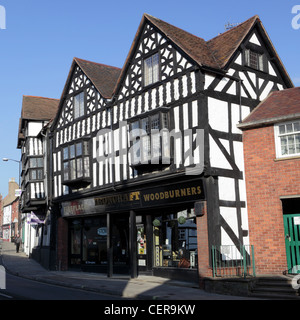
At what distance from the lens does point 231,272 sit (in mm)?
14805

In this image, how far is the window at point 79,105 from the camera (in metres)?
22.7

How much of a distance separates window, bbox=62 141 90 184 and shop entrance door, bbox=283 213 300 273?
1028 cm

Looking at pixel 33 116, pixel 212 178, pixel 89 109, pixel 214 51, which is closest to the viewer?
pixel 212 178

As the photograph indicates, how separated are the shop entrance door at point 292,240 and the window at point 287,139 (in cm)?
234

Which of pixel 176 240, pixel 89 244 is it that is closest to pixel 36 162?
pixel 89 244

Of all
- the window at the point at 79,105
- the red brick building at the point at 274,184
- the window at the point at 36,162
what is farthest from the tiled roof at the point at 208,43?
the window at the point at 36,162

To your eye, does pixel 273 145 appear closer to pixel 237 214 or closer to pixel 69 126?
pixel 237 214

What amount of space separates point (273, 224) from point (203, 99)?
531 cm

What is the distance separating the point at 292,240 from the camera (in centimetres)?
1494

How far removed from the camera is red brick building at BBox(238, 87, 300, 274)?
49.1ft

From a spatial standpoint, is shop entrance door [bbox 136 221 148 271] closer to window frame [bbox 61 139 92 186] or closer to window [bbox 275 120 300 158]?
window frame [bbox 61 139 92 186]

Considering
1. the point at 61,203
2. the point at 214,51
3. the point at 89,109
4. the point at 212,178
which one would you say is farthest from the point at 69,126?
the point at 212,178

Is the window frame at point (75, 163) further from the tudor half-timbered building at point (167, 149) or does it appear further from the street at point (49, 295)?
the street at point (49, 295)
